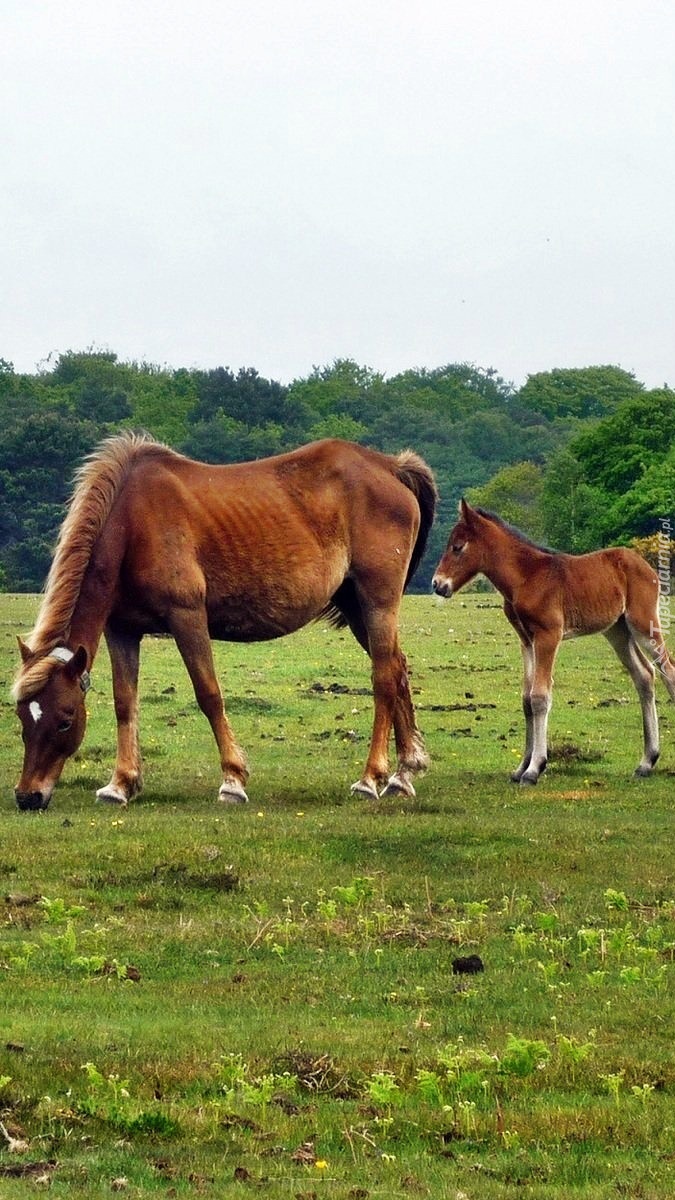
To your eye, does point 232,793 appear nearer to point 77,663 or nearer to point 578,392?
point 77,663

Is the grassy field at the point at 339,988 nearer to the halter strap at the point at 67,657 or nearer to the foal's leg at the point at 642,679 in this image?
the foal's leg at the point at 642,679

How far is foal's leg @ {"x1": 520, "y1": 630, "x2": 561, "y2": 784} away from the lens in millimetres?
15328

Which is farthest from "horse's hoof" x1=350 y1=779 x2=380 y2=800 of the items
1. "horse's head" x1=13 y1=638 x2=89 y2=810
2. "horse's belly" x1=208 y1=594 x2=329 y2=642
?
"horse's head" x1=13 y1=638 x2=89 y2=810

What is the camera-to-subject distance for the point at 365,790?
1430cm

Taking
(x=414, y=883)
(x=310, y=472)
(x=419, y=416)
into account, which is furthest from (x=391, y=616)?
(x=419, y=416)

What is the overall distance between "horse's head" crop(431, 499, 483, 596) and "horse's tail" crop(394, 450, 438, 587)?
0.42 meters

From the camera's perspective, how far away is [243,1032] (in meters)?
7.57

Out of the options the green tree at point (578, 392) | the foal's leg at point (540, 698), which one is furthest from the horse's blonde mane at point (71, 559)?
the green tree at point (578, 392)

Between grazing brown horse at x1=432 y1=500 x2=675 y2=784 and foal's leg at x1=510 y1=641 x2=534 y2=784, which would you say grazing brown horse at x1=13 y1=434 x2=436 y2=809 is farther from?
foal's leg at x1=510 y1=641 x2=534 y2=784

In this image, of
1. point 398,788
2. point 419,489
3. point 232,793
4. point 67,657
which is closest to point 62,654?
point 67,657

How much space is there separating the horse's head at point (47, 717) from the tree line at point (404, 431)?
402 inches

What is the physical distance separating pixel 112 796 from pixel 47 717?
0.94m

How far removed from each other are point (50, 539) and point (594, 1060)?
174 feet

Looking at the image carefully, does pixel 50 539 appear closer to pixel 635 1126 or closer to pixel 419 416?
pixel 419 416
